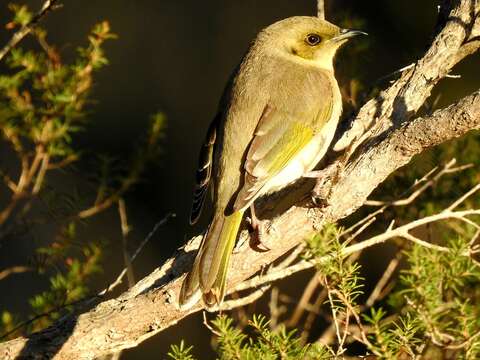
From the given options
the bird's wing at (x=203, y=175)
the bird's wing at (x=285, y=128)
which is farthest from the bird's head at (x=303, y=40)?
the bird's wing at (x=203, y=175)

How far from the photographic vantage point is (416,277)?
321cm

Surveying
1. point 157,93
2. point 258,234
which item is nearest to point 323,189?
point 258,234

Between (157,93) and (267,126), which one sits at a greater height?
(267,126)

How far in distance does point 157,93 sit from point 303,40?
4.17 m

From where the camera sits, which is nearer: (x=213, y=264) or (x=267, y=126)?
(x=213, y=264)

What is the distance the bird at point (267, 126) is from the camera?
427 centimetres

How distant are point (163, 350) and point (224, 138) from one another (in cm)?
407

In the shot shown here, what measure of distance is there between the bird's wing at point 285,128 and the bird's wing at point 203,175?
0.87ft

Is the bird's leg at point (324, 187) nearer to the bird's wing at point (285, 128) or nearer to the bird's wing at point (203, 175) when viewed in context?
the bird's wing at point (285, 128)

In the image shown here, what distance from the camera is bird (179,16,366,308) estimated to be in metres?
4.27

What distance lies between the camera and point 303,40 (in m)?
5.20

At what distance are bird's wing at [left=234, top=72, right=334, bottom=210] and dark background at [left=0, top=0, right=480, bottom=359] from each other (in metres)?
3.33

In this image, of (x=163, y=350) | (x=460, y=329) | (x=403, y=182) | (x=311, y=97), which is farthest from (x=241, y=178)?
(x=163, y=350)

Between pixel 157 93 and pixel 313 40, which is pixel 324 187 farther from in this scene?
pixel 157 93
